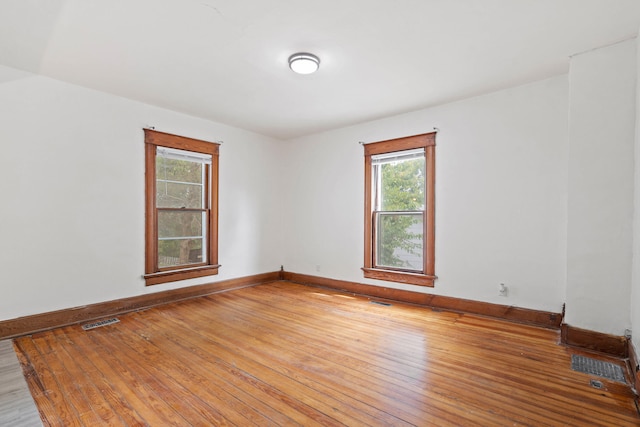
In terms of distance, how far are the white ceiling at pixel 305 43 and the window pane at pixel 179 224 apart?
5.24ft

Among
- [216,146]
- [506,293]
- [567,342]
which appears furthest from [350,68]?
[567,342]

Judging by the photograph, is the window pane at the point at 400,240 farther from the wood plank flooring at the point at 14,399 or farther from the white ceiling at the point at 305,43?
the wood plank flooring at the point at 14,399

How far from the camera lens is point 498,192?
142 inches

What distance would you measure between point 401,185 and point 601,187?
2221 mm

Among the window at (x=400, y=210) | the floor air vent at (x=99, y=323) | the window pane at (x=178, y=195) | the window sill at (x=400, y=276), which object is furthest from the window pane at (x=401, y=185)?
the floor air vent at (x=99, y=323)

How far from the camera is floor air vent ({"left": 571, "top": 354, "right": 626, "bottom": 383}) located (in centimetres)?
229

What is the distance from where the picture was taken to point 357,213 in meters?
4.89

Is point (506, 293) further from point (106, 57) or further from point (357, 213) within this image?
point (106, 57)

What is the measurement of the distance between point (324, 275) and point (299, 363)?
9.21ft

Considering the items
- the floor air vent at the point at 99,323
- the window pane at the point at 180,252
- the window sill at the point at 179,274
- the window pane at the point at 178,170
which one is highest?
the window pane at the point at 178,170

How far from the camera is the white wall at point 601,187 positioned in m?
2.59

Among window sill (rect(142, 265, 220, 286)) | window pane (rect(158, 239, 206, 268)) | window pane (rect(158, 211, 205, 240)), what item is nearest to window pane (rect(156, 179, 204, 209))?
window pane (rect(158, 211, 205, 240))

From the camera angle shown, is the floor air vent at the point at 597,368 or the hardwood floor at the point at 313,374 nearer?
the hardwood floor at the point at 313,374

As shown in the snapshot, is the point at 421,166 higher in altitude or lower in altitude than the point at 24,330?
higher
